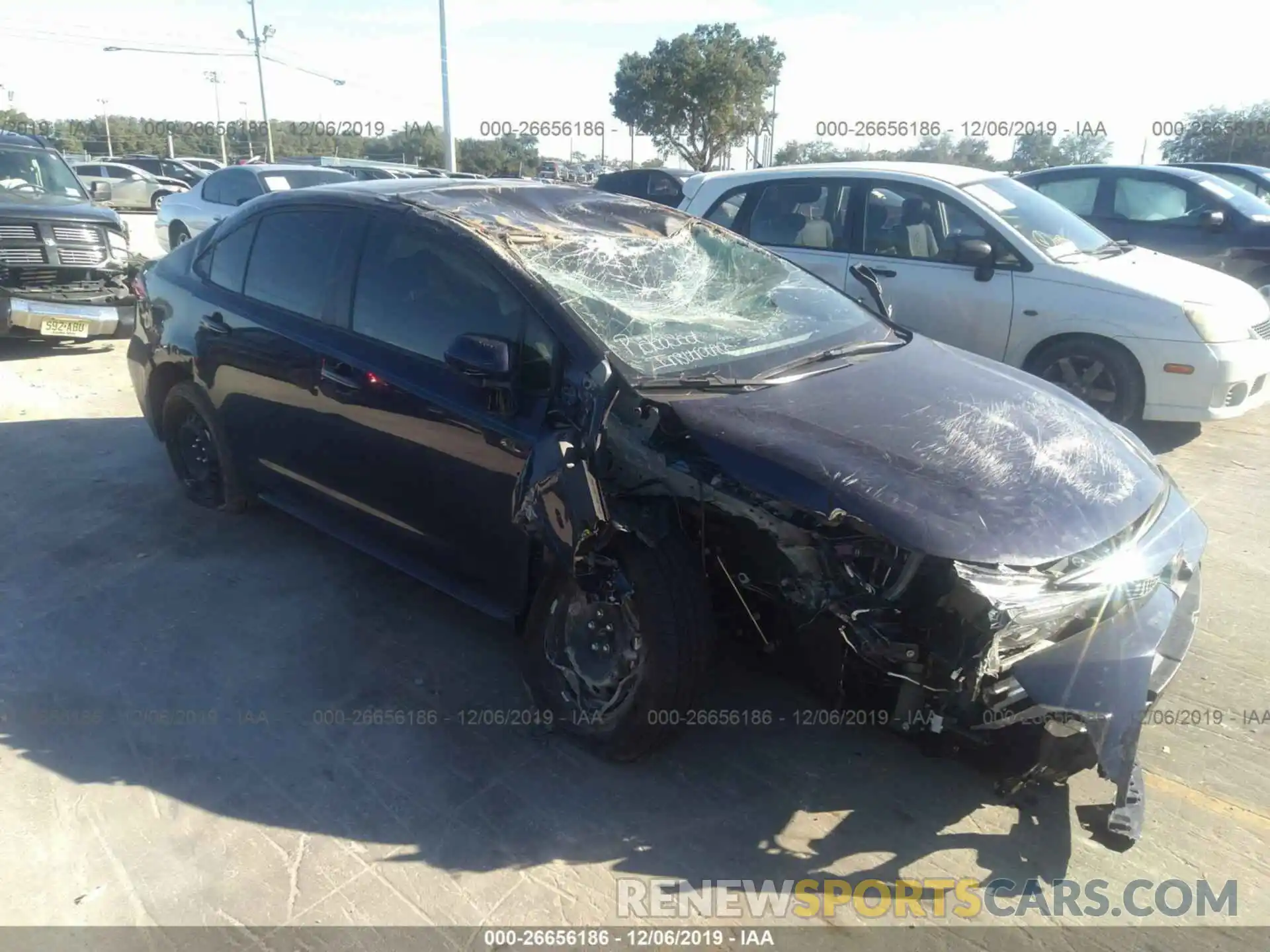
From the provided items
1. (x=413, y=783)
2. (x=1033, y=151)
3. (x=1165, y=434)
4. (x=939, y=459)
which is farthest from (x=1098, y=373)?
(x=1033, y=151)

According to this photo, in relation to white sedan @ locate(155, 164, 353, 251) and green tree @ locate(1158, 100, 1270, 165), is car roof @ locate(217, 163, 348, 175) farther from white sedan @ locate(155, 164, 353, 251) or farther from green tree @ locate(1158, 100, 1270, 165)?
green tree @ locate(1158, 100, 1270, 165)

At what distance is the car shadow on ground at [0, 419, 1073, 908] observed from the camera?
106 inches

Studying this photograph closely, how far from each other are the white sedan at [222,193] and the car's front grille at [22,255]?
3.85 meters

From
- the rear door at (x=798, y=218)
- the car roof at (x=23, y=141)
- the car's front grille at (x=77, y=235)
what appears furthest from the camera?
the car roof at (x=23, y=141)

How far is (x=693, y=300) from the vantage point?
3.64 m

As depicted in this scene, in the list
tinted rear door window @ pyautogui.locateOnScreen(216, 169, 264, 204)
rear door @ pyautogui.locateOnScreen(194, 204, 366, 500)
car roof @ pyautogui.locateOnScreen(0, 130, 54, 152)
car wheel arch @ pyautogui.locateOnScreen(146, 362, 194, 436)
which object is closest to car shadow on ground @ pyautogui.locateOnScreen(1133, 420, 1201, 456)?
rear door @ pyautogui.locateOnScreen(194, 204, 366, 500)

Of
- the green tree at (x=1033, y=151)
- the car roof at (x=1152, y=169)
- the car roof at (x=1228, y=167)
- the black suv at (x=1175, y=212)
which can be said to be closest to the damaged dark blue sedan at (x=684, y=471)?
the black suv at (x=1175, y=212)

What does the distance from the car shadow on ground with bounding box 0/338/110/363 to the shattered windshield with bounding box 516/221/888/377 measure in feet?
22.2

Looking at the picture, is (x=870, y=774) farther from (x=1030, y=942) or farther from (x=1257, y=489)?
(x=1257, y=489)

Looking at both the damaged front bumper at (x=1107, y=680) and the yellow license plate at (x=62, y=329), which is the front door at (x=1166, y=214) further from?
the yellow license plate at (x=62, y=329)

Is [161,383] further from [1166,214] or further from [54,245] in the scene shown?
[1166,214]

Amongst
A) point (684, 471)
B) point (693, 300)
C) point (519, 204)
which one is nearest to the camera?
point (684, 471)

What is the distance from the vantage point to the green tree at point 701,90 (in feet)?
108

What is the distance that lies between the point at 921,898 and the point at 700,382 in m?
1.66
